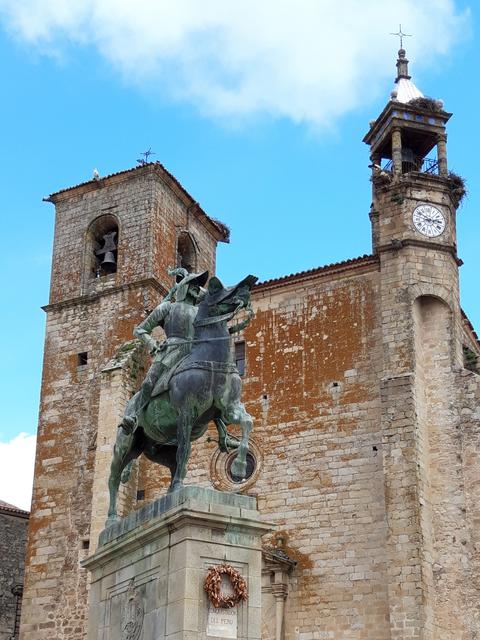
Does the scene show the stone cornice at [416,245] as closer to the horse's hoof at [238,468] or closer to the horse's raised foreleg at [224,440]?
the horse's raised foreleg at [224,440]

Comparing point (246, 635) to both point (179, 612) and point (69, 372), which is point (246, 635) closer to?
point (179, 612)

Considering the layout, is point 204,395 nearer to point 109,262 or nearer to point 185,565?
point 185,565

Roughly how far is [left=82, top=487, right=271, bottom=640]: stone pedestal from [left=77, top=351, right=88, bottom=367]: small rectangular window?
1442cm

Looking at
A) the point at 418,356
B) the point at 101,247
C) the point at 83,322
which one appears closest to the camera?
the point at 418,356

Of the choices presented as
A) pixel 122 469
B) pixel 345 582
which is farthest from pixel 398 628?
pixel 122 469

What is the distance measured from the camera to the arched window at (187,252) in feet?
88.4

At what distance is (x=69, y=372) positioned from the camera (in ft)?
78.1

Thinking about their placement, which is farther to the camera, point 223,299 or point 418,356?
point 418,356

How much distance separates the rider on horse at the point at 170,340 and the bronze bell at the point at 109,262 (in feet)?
48.0

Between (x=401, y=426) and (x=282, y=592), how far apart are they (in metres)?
3.81

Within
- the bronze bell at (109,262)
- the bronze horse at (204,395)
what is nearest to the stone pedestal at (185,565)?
the bronze horse at (204,395)

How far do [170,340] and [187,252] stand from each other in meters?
17.2

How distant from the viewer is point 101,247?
25828mm

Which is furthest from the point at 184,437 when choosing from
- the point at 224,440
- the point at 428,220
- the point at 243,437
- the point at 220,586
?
the point at 428,220
